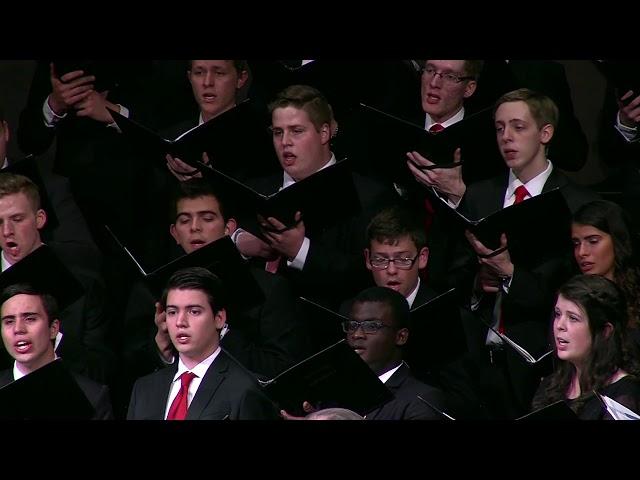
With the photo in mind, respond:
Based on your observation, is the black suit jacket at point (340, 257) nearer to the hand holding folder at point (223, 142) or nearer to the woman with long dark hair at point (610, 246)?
the hand holding folder at point (223, 142)

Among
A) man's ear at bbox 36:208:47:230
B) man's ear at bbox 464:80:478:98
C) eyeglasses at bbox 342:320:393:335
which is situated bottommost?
eyeglasses at bbox 342:320:393:335

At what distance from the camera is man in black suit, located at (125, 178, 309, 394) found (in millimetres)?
6652

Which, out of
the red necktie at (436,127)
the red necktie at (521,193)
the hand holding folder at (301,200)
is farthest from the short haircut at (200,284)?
the red necktie at (521,193)

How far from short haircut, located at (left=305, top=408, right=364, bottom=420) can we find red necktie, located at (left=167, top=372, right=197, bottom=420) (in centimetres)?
63

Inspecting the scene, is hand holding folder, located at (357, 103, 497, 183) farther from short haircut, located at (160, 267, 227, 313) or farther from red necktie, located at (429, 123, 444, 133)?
short haircut, located at (160, 267, 227, 313)

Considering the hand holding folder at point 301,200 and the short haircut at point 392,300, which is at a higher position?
the hand holding folder at point 301,200

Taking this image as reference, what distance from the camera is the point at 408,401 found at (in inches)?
251

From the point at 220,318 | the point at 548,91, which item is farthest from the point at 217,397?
the point at 548,91

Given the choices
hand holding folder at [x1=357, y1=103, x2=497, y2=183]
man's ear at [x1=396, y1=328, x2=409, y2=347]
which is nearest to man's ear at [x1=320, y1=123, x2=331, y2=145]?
hand holding folder at [x1=357, y1=103, x2=497, y2=183]

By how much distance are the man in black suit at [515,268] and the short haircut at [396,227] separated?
7.5 inches

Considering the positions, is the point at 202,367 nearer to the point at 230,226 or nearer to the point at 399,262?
the point at 230,226

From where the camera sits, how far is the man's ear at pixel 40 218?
22.4 feet

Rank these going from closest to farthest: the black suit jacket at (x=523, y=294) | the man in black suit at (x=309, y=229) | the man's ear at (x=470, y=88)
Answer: the black suit jacket at (x=523, y=294) → the man in black suit at (x=309, y=229) → the man's ear at (x=470, y=88)

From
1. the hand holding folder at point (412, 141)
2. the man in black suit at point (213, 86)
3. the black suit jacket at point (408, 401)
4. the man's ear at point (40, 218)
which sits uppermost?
the man in black suit at point (213, 86)
